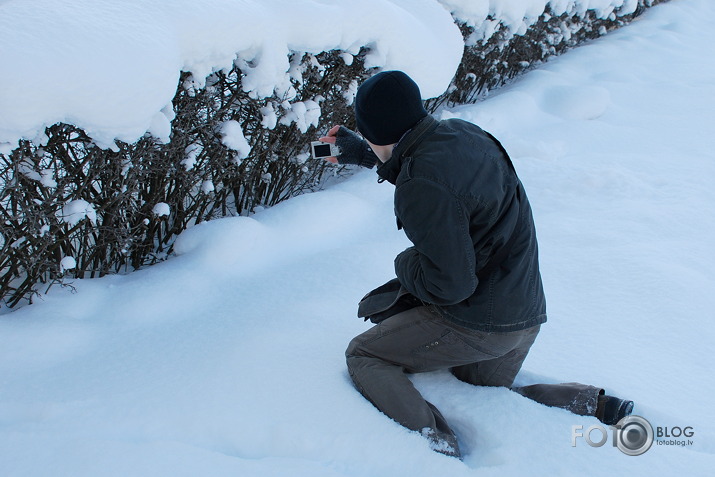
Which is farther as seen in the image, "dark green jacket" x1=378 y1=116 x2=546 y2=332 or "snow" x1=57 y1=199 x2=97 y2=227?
"snow" x1=57 y1=199 x2=97 y2=227

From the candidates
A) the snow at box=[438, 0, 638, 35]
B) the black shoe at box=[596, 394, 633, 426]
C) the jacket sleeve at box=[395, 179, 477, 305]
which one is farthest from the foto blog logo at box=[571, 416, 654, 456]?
the snow at box=[438, 0, 638, 35]

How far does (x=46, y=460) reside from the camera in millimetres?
1649

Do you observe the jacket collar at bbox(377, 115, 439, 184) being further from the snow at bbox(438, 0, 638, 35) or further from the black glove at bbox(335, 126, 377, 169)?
the snow at bbox(438, 0, 638, 35)

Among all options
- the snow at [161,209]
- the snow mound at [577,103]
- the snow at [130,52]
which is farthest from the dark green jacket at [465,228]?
the snow mound at [577,103]

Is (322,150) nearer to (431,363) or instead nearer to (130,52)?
(130,52)

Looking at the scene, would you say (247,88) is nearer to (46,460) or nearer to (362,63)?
(362,63)

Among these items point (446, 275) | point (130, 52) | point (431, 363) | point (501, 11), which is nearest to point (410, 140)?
point (446, 275)

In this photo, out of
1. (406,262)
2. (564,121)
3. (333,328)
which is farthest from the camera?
(564,121)

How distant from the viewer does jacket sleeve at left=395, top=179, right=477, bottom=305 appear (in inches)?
Answer: 66.2

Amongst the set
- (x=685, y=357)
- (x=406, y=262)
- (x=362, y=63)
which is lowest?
(x=685, y=357)

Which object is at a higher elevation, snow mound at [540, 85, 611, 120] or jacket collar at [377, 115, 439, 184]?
jacket collar at [377, 115, 439, 184]

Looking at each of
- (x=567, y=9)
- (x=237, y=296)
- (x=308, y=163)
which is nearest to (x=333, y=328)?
(x=237, y=296)

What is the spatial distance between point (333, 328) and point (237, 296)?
481mm

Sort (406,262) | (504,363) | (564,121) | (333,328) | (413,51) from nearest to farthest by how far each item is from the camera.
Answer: (406,262) → (504,363) → (333,328) → (413,51) → (564,121)
